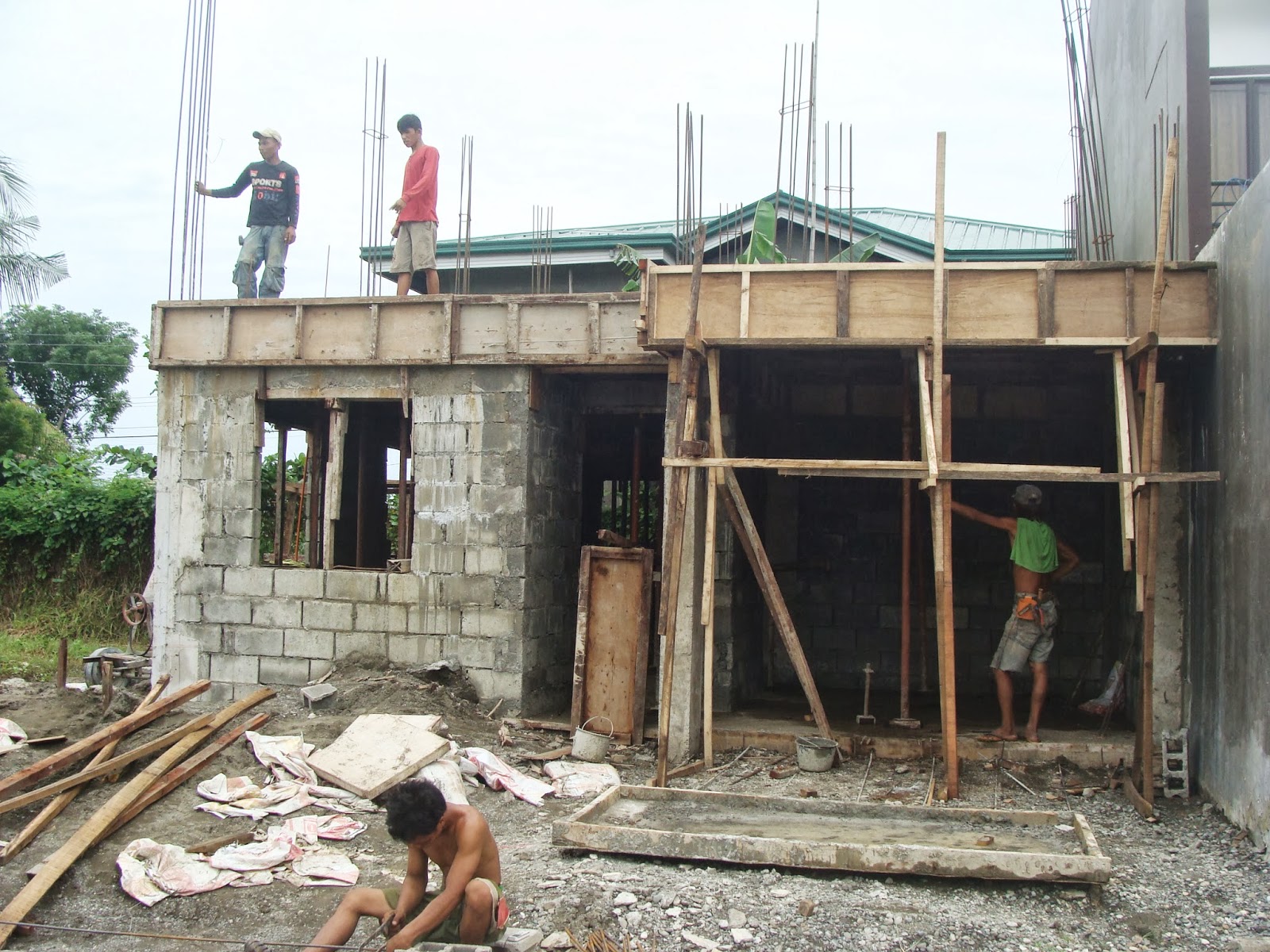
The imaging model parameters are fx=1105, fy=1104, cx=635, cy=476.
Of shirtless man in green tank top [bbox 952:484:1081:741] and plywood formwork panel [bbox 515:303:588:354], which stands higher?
plywood formwork panel [bbox 515:303:588:354]

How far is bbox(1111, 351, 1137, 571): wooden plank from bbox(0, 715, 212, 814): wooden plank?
7.07 metres

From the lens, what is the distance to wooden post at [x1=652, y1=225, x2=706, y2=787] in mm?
8203

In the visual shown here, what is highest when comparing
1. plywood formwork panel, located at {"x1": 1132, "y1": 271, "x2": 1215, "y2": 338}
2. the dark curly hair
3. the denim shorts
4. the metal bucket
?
plywood formwork panel, located at {"x1": 1132, "y1": 271, "x2": 1215, "y2": 338}

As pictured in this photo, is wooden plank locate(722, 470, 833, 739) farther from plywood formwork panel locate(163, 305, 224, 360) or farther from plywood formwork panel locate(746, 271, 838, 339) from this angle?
plywood formwork panel locate(163, 305, 224, 360)

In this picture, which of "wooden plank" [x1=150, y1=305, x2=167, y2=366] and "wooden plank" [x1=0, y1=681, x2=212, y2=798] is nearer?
"wooden plank" [x1=0, y1=681, x2=212, y2=798]

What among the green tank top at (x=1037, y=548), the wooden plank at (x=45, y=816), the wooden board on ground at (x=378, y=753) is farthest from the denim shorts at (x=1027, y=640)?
the wooden plank at (x=45, y=816)

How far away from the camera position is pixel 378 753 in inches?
334

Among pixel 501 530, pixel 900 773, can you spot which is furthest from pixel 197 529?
pixel 900 773

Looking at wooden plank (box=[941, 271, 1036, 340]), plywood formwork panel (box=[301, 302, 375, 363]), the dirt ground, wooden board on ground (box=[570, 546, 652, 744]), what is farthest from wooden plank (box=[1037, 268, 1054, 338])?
plywood formwork panel (box=[301, 302, 375, 363])

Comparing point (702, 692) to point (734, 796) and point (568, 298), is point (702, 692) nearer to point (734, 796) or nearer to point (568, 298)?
point (734, 796)

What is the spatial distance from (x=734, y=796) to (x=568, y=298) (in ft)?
15.8

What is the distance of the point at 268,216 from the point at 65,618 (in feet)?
31.6

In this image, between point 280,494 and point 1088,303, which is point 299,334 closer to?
point 280,494

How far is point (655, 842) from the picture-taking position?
21.1ft
